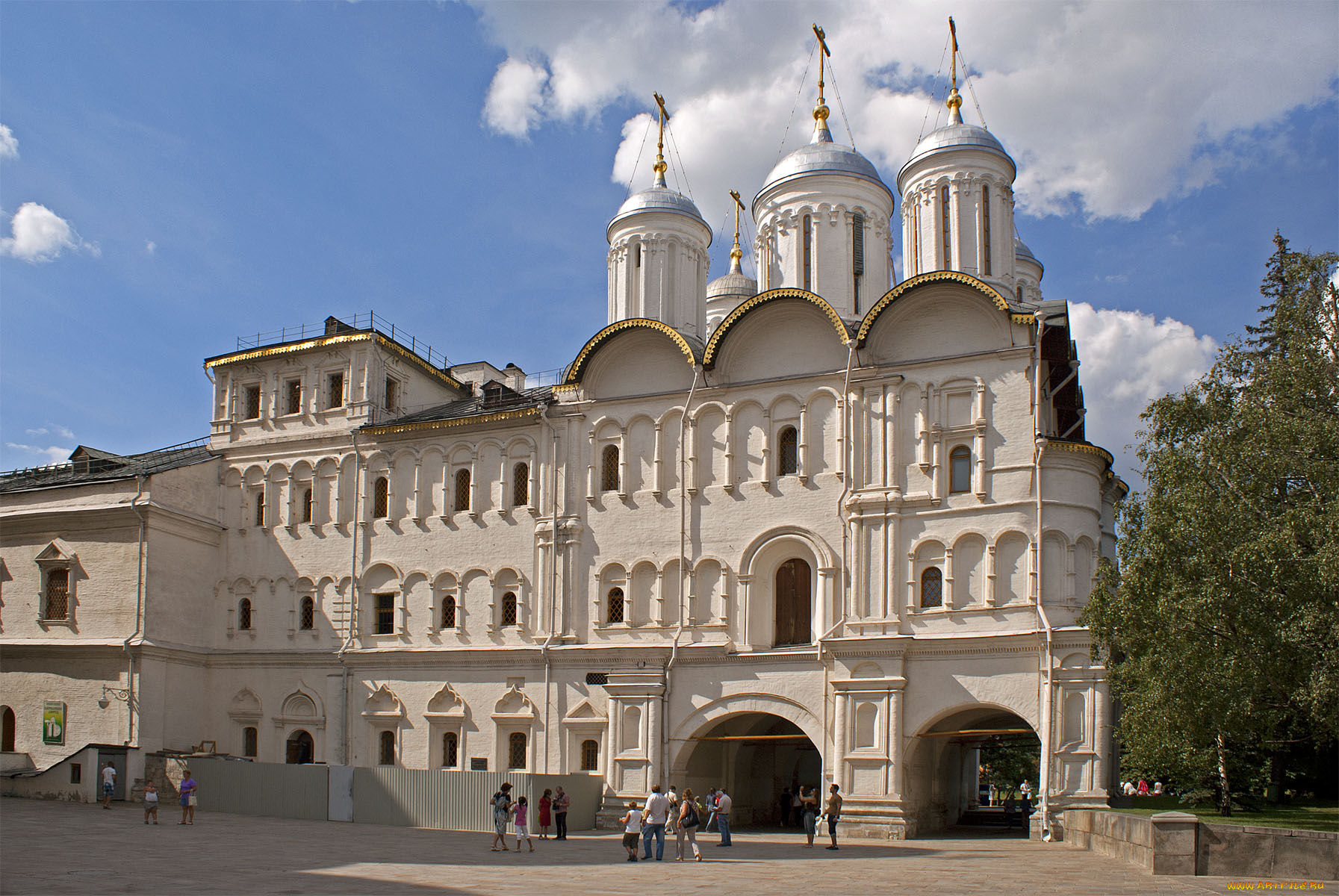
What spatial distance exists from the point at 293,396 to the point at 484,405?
5812mm

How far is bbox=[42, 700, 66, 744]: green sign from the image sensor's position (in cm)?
3102

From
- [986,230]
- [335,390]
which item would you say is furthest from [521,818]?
[986,230]

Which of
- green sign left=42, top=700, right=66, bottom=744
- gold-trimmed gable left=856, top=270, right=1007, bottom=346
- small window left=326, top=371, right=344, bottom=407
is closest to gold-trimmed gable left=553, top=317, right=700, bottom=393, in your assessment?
gold-trimmed gable left=856, top=270, right=1007, bottom=346

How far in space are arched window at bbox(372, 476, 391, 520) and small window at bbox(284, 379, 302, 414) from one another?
350cm

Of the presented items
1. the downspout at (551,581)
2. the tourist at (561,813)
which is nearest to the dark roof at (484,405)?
the downspout at (551,581)

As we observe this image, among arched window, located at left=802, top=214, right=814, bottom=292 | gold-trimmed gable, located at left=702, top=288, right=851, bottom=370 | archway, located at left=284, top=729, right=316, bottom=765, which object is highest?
arched window, located at left=802, top=214, right=814, bottom=292

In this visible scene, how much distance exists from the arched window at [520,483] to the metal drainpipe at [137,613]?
30.9ft

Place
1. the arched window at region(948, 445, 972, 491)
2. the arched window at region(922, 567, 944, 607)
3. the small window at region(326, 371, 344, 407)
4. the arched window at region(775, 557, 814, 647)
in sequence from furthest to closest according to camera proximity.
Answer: the small window at region(326, 371, 344, 407) → the arched window at region(775, 557, 814, 647) → the arched window at region(948, 445, 972, 491) → the arched window at region(922, 567, 944, 607)

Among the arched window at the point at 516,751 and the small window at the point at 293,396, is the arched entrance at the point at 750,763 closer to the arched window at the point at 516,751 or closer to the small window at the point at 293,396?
the arched window at the point at 516,751

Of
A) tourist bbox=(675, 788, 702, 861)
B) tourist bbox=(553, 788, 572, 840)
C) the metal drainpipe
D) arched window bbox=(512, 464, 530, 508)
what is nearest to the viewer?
tourist bbox=(675, 788, 702, 861)

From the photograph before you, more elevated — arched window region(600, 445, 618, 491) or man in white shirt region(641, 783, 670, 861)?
arched window region(600, 445, 618, 491)

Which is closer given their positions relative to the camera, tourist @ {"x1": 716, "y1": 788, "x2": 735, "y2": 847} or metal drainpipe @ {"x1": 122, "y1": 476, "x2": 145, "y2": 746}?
tourist @ {"x1": 716, "y1": 788, "x2": 735, "y2": 847}

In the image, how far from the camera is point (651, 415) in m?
29.0

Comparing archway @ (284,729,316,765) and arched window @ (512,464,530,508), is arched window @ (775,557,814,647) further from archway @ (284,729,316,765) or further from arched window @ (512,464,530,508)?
archway @ (284,729,316,765)
